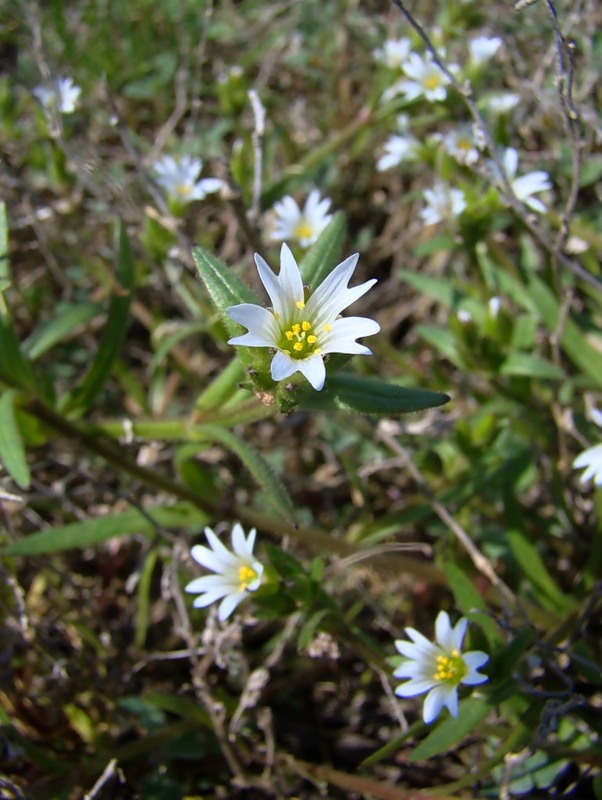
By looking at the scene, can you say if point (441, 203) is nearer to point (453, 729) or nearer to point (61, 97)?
point (61, 97)

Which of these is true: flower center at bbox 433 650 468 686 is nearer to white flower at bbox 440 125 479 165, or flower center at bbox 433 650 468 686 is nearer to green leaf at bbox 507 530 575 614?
→ green leaf at bbox 507 530 575 614

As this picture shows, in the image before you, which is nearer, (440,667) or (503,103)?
(440,667)

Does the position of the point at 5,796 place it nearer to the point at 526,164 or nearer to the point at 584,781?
the point at 584,781

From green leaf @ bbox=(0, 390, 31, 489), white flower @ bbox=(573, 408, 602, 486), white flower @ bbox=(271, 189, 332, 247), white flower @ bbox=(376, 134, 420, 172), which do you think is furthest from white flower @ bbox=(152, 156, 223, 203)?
white flower @ bbox=(573, 408, 602, 486)

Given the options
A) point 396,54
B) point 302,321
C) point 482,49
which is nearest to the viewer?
point 302,321

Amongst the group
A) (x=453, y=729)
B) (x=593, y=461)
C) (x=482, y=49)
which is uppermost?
(x=482, y=49)

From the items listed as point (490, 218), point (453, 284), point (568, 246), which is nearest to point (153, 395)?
point (453, 284)

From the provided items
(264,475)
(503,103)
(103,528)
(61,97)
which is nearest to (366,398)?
(264,475)
